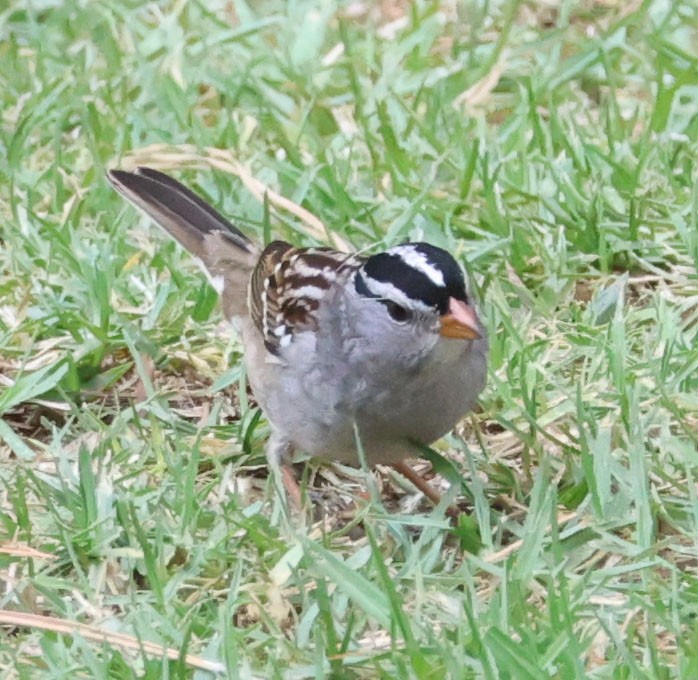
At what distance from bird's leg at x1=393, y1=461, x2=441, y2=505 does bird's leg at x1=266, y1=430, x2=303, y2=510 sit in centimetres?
26

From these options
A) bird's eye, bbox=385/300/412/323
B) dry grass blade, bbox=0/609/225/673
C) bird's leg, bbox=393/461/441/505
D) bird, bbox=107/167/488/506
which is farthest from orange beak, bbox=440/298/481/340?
dry grass blade, bbox=0/609/225/673

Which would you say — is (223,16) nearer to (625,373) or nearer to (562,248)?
(562,248)

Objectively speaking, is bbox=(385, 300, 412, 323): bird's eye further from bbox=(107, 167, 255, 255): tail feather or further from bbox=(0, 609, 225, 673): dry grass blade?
bbox=(107, 167, 255, 255): tail feather

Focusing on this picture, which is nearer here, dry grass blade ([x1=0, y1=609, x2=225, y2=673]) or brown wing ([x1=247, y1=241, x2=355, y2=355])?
dry grass blade ([x1=0, y1=609, x2=225, y2=673])

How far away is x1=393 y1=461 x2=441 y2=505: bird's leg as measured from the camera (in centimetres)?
367

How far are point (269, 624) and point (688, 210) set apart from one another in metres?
2.15

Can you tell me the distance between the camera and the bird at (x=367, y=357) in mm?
3268

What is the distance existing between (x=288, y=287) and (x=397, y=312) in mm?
630

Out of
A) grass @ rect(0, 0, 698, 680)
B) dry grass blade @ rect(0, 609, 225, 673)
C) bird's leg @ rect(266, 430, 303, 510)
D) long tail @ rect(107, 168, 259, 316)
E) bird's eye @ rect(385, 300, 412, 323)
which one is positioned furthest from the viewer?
long tail @ rect(107, 168, 259, 316)

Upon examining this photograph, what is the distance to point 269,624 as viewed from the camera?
3.06m

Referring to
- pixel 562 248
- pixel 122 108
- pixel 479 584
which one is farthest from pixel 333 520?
pixel 122 108

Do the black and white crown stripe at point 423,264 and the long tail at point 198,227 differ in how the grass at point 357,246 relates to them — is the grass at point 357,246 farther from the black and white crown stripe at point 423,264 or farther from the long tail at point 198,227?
the black and white crown stripe at point 423,264

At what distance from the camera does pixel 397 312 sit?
3342 mm

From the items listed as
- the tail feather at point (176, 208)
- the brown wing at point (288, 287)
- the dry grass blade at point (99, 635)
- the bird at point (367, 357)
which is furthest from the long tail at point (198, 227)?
the dry grass blade at point (99, 635)
